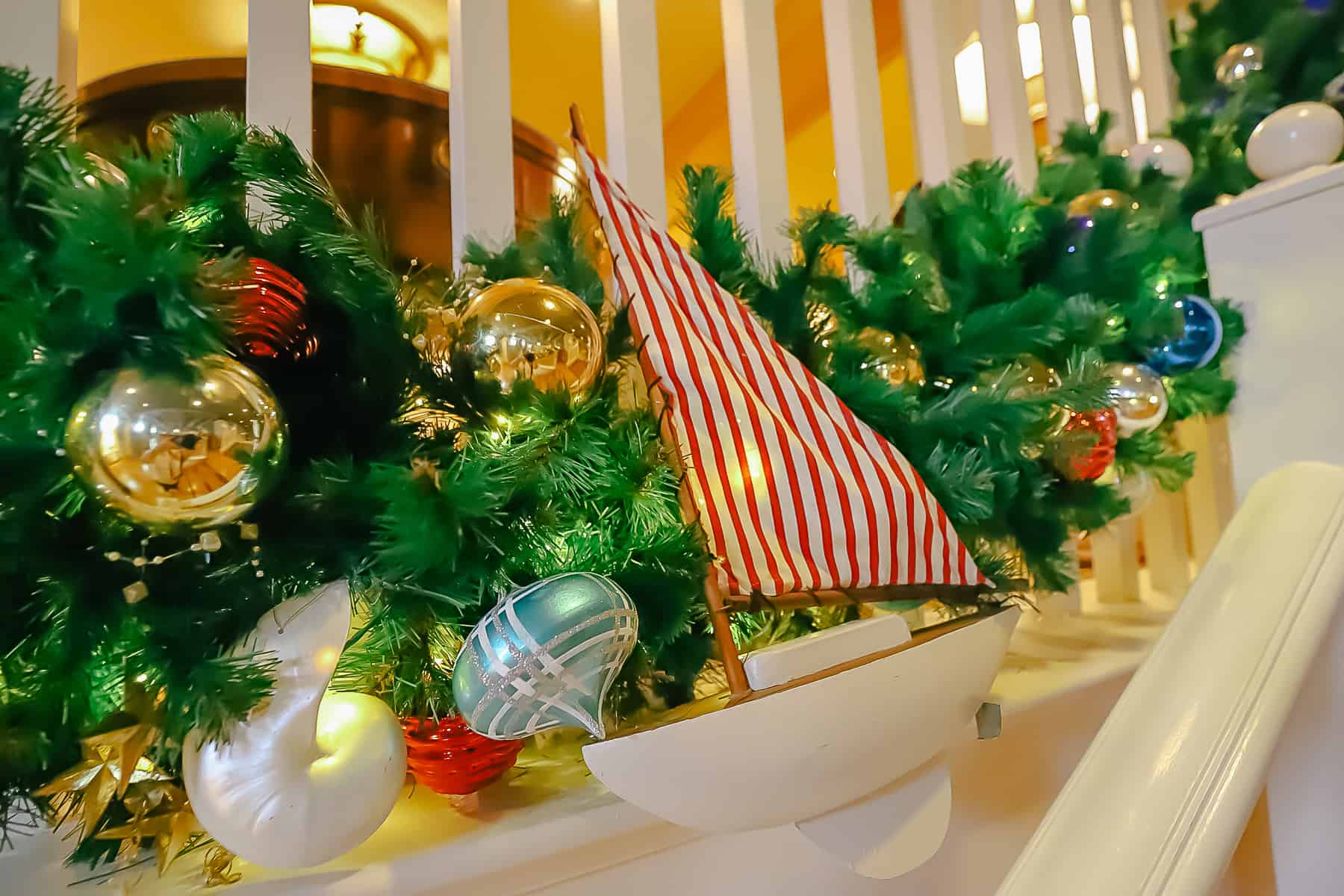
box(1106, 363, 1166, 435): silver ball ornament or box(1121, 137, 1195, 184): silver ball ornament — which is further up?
box(1121, 137, 1195, 184): silver ball ornament

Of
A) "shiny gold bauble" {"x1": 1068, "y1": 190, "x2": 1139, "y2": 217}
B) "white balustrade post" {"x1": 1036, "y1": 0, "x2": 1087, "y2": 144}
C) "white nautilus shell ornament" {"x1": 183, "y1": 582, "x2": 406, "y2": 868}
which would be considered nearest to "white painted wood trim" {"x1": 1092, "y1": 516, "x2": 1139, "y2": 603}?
"shiny gold bauble" {"x1": 1068, "y1": 190, "x2": 1139, "y2": 217}

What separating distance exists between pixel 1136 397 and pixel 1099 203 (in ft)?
0.65

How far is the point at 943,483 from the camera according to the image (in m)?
0.51

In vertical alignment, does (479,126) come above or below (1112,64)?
below

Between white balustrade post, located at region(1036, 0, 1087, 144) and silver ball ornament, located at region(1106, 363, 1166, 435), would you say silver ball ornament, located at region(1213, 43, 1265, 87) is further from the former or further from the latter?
silver ball ornament, located at region(1106, 363, 1166, 435)

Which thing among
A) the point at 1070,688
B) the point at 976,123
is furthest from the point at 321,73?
the point at 976,123

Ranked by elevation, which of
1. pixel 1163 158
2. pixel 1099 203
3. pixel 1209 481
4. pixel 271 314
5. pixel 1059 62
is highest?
pixel 1059 62

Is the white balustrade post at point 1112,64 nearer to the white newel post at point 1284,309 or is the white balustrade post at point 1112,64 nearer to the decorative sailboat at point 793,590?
the white newel post at point 1284,309

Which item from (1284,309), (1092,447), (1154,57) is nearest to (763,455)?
(1092,447)

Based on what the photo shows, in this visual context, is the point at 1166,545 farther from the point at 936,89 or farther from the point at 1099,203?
the point at 936,89

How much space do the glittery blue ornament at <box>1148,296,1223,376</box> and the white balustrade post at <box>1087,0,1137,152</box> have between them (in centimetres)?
63

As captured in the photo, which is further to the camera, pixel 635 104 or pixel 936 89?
pixel 936 89

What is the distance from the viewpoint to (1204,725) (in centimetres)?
37

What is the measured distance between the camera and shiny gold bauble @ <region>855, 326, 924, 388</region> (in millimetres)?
583
